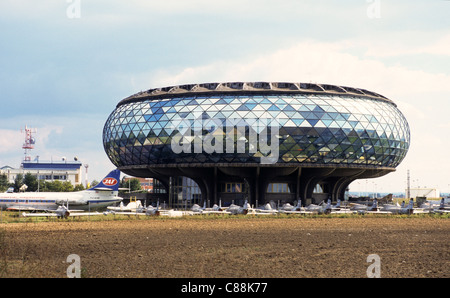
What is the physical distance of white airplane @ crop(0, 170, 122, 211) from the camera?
55312 millimetres

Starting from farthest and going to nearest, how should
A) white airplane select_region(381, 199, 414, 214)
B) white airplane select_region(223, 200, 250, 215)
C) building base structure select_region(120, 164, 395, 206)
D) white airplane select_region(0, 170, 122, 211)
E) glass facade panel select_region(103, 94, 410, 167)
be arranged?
building base structure select_region(120, 164, 395, 206) → glass facade panel select_region(103, 94, 410, 167) → white airplane select_region(0, 170, 122, 211) → white airplane select_region(381, 199, 414, 214) → white airplane select_region(223, 200, 250, 215)

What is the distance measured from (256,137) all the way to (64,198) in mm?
23305

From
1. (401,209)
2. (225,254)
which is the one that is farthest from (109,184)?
(225,254)

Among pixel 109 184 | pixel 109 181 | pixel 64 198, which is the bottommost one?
pixel 64 198

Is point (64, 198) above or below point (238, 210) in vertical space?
above

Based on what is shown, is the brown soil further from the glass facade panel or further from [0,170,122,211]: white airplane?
the glass facade panel

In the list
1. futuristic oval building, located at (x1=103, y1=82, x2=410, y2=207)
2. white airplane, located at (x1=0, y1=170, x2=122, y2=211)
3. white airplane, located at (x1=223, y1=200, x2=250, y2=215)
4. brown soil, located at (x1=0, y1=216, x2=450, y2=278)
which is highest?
futuristic oval building, located at (x1=103, y1=82, x2=410, y2=207)

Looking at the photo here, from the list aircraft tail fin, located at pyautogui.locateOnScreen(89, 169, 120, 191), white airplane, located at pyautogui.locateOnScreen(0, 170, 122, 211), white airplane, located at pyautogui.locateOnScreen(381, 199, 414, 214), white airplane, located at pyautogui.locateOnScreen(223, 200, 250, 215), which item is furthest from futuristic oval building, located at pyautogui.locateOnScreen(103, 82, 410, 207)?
white airplane, located at pyautogui.locateOnScreen(223, 200, 250, 215)

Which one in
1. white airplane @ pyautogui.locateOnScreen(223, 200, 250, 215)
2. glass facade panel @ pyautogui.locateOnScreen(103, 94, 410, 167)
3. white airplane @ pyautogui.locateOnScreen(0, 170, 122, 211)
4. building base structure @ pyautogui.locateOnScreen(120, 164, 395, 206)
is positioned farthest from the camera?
building base structure @ pyautogui.locateOnScreen(120, 164, 395, 206)

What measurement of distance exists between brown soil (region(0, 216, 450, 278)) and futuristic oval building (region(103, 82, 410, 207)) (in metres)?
37.5

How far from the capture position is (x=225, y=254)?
18.3 m

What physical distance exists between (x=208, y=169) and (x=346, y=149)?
58.6 feet

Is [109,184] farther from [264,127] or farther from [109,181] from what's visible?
[264,127]
